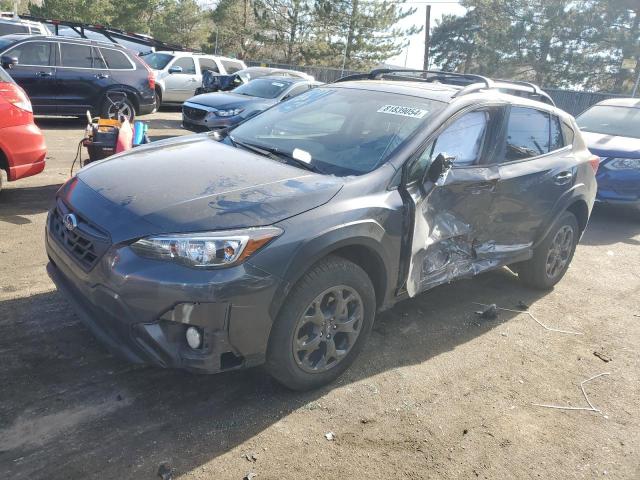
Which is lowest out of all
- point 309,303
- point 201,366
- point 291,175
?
point 201,366

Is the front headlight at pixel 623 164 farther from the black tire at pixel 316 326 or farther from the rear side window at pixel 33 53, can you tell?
the rear side window at pixel 33 53

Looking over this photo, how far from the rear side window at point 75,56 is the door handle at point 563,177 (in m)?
9.47

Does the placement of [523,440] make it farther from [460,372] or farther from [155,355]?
[155,355]

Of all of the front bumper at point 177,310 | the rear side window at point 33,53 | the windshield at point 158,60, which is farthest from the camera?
the windshield at point 158,60

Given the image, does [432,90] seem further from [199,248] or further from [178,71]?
[178,71]

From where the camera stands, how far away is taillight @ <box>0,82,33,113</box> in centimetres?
539

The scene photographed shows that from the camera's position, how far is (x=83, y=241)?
2.83 metres

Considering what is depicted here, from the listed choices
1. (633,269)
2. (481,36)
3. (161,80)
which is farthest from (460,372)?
(481,36)

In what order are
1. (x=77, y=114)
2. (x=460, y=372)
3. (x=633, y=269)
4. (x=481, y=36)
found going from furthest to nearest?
(x=481, y=36) → (x=77, y=114) → (x=633, y=269) → (x=460, y=372)

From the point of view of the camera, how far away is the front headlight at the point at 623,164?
25.6 feet

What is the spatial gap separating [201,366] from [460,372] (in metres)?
1.86

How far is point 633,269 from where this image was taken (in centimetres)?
616

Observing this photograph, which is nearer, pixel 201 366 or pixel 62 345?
pixel 201 366

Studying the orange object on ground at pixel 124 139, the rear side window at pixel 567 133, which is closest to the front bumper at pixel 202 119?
the orange object on ground at pixel 124 139
